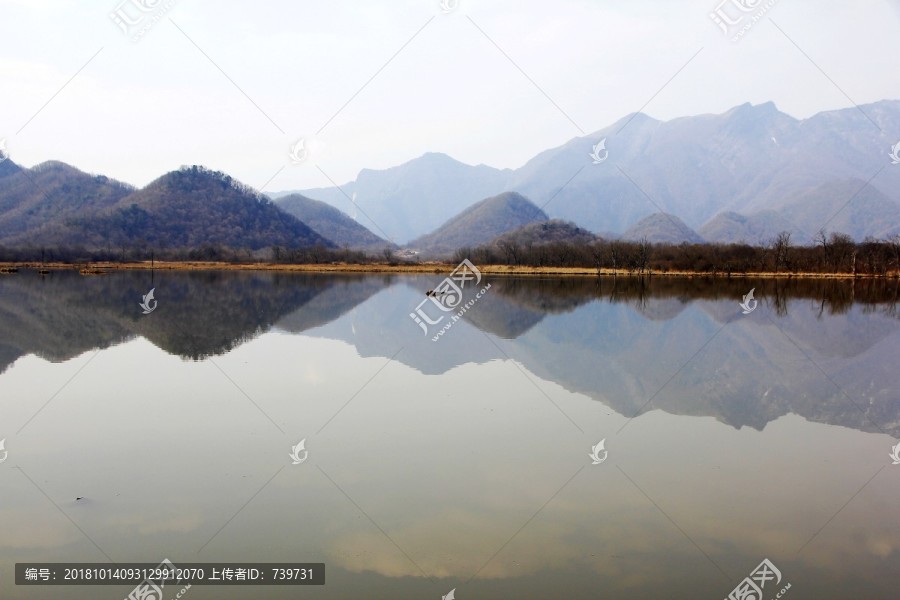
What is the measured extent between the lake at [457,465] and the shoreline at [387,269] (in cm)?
6927

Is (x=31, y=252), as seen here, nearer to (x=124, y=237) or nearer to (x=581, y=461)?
(x=124, y=237)

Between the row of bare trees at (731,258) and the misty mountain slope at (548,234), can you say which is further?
the misty mountain slope at (548,234)

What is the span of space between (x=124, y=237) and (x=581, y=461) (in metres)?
149

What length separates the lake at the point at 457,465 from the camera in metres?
6.65

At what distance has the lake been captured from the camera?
6.65 m
